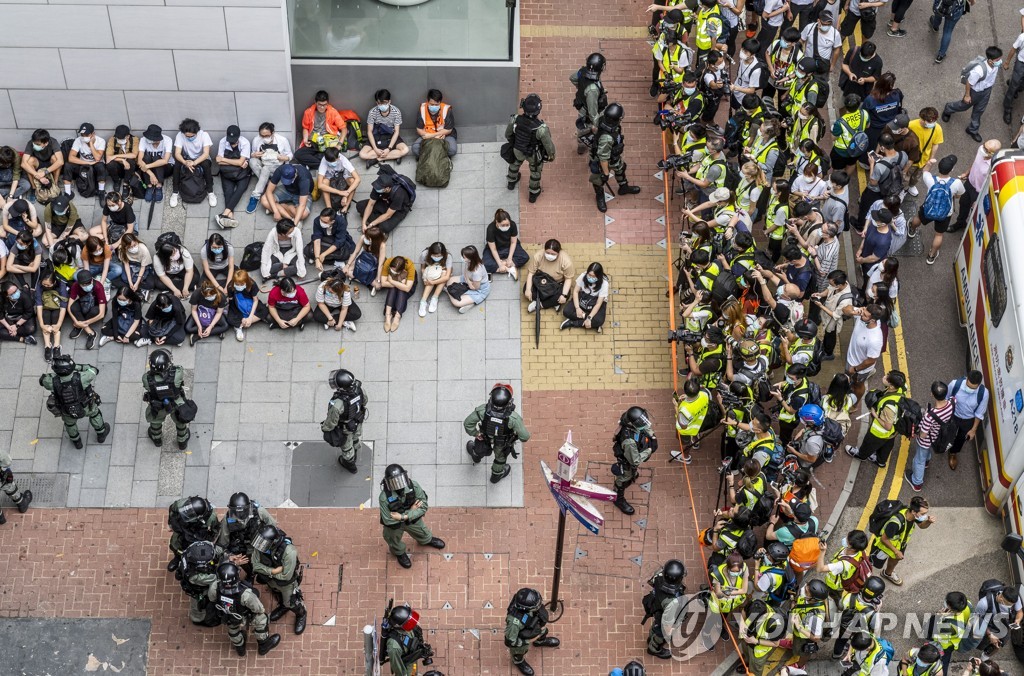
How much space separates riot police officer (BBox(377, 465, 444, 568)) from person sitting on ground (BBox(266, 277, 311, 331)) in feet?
11.4

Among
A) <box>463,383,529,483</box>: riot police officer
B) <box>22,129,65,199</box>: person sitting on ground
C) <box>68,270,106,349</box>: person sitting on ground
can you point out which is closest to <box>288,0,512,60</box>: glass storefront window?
<box>22,129,65,199</box>: person sitting on ground

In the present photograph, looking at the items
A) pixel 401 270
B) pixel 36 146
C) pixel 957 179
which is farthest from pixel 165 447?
pixel 957 179

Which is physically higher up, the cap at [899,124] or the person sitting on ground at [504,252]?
the cap at [899,124]

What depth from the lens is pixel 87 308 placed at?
63.5 feet

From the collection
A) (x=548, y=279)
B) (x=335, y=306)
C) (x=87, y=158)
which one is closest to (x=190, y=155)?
Result: (x=87, y=158)

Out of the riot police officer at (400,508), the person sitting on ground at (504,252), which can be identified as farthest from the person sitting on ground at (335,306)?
the riot police officer at (400,508)

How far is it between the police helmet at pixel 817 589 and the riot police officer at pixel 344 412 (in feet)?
18.5

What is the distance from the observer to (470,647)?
669 inches

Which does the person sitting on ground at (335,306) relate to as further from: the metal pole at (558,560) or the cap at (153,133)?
the metal pole at (558,560)

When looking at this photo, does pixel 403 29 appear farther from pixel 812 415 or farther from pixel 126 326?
pixel 812 415

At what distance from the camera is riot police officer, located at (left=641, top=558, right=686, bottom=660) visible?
15.8 meters

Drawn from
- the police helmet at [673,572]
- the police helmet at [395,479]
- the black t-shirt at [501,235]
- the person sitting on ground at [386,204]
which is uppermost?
the person sitting on ground at [386,204]

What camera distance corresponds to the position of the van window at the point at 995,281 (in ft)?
58.4

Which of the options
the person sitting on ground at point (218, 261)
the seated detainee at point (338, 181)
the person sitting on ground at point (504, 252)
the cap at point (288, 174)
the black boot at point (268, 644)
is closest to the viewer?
the black boot at point (268, 644)
